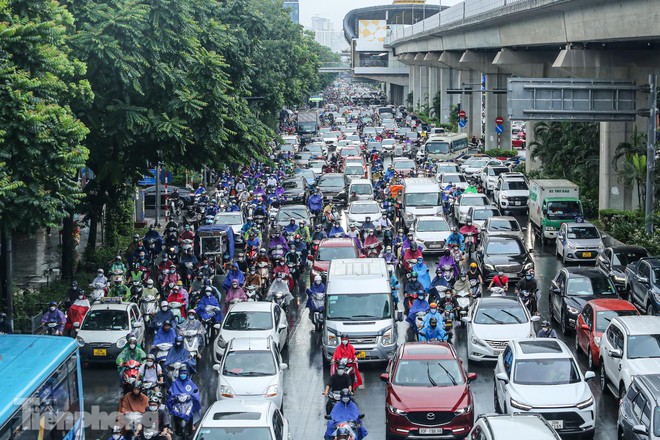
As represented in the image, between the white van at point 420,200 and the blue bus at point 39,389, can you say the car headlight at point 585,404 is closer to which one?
the blue bus at point 39,389

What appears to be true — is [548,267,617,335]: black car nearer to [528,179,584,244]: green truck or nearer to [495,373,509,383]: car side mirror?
[495,373,509,383]: car side mirror

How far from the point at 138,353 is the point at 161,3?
1176cm

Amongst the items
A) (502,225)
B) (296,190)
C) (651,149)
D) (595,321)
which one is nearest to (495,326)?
(595,321)

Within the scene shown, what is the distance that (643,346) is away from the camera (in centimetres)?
1898

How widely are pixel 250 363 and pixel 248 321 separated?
12.4 ft

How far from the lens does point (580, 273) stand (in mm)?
25812

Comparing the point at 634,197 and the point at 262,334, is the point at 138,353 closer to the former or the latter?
the point at 262,334

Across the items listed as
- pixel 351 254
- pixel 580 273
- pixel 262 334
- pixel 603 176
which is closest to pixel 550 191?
pixel 603 176

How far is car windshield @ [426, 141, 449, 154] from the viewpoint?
69.2 m

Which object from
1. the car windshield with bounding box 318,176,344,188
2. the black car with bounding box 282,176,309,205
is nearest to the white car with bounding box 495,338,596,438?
the black car with bounding box 282,176,309,205

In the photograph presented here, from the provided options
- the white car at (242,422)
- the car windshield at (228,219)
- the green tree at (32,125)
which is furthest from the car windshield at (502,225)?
the white car at (242,422)

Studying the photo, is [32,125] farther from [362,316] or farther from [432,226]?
[432,226]

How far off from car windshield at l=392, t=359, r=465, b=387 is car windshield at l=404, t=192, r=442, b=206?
76.3 ft

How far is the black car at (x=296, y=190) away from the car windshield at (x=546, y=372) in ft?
103
